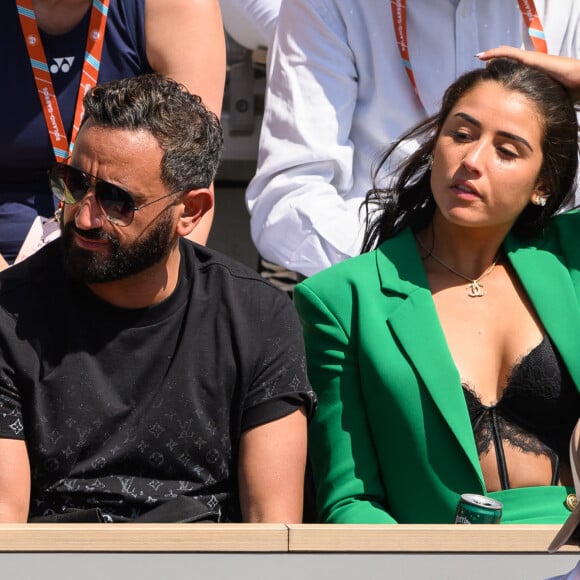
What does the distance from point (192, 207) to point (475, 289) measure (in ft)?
2.38

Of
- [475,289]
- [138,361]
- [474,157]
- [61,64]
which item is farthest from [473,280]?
[61,64]

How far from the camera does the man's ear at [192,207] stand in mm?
2605

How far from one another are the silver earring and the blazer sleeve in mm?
529

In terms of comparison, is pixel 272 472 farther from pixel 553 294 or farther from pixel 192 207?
pixel 553 294

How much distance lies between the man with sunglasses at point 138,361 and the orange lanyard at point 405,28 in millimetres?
1221

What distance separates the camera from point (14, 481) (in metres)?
2.40

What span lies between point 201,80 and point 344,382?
2.91ft

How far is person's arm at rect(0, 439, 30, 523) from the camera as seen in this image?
239 cm

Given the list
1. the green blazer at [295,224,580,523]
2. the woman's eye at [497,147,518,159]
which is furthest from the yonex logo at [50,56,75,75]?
the woman's eye at [497,147,518,159]

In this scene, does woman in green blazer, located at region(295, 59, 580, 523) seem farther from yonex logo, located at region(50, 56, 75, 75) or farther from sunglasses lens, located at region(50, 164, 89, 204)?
yonex logo, located at region(50, 56, 75, 75)

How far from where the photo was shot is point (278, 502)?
2.53m

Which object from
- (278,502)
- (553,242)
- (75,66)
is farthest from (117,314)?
(553,242)
